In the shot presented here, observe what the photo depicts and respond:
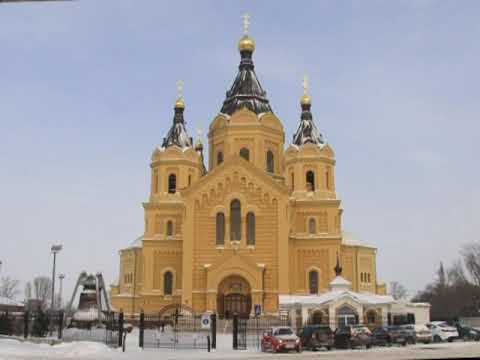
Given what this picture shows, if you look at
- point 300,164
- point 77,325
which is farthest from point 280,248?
point 77,325

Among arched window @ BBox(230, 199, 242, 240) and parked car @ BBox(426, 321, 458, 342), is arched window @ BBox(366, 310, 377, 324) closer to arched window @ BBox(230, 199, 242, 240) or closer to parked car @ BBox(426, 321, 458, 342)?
parked car @ BBox(426, 321, 458, 342)

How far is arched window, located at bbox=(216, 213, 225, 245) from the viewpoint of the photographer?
4600 centimetres

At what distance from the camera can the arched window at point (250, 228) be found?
150 feet

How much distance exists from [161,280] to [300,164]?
14.3 m

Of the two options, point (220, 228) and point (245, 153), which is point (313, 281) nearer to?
point (220, 228)

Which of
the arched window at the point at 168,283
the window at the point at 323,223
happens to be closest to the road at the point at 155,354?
the arched window at the point at 168,283

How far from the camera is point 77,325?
35.1m

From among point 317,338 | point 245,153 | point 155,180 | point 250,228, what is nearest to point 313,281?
point 250,228

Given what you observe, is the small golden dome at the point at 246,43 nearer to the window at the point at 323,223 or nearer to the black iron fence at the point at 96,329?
the window at the point at 323,223

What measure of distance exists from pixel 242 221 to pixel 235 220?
72 centimetres

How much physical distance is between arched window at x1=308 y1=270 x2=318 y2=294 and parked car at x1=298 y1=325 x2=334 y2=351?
791 inches

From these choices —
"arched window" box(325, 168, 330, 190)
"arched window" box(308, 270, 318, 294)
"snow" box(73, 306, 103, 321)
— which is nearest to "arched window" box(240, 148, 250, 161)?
"arched window" box(325, 168, 330, 190)

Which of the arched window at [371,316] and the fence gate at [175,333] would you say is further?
the arched window at [371,316]

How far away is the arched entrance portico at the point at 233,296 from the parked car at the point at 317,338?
18.0 meters
